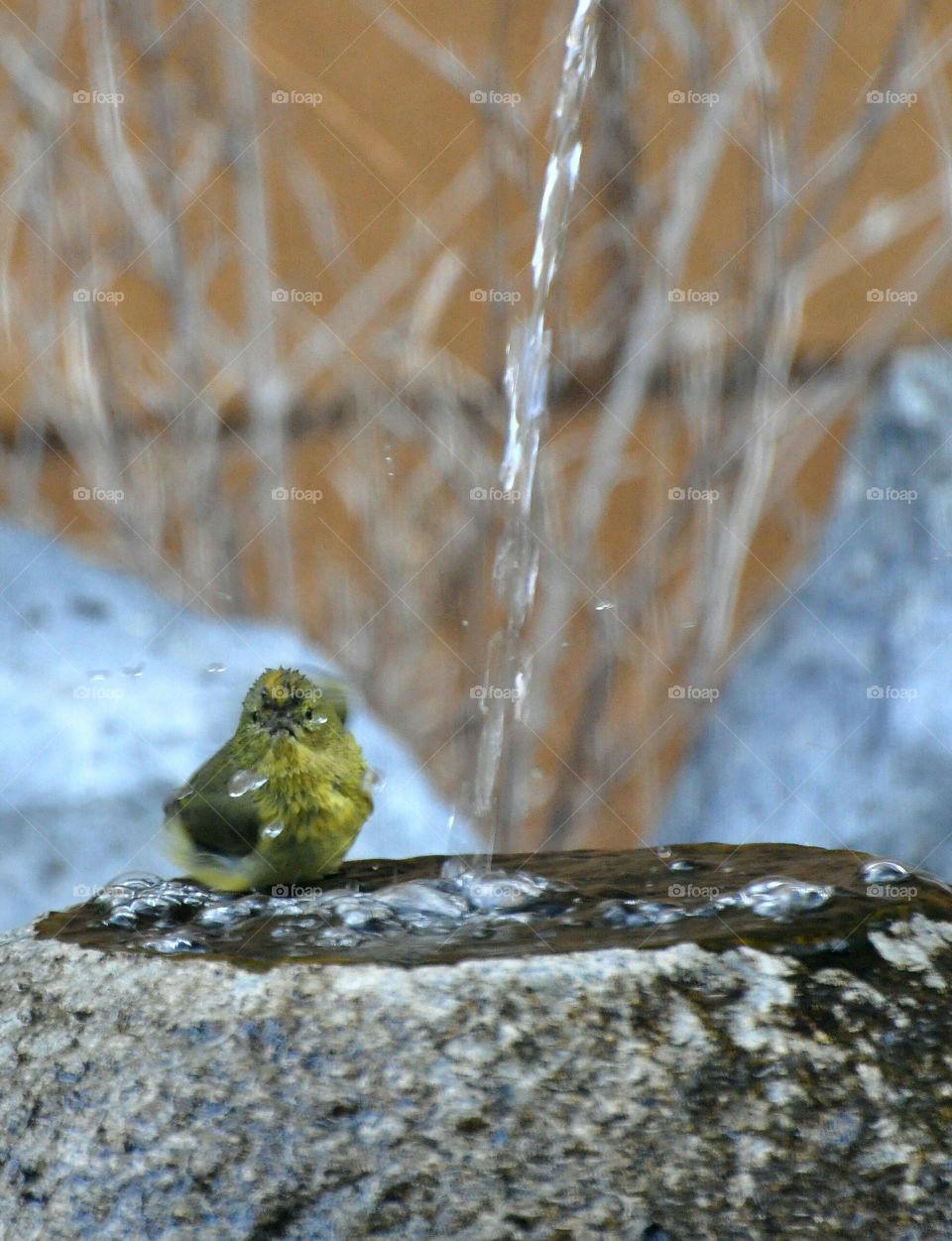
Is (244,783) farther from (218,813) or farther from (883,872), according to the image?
(883,872)

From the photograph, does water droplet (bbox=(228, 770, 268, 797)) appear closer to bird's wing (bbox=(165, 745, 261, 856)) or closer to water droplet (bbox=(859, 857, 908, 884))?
bird's wing (bbox=(165, 745, 261, 856))

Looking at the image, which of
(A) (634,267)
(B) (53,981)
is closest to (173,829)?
(B) (53,981)

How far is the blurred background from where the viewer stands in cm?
371

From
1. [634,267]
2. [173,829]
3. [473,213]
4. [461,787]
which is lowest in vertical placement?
[173,829]

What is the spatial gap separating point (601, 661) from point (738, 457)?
0.65m

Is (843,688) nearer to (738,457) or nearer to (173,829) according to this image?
(738,457)

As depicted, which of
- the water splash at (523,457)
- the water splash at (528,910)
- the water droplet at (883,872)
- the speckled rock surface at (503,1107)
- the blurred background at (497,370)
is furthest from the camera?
the blurred background at (497,370)

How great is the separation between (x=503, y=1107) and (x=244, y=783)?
995 mm

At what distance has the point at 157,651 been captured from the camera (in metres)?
3.76

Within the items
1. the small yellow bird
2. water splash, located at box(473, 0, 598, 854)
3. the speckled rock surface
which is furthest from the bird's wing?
water splash, located at box(473, 0, 598, 854)

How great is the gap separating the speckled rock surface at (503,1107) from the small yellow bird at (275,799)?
661mm

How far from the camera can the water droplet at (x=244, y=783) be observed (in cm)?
243

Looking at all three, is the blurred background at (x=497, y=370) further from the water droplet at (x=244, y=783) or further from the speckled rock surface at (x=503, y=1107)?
the speckled rock surface at (x=503, y=1107)

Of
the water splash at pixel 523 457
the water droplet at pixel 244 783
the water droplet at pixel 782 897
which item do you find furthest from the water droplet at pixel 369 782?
the water splash at pixel 523 457
